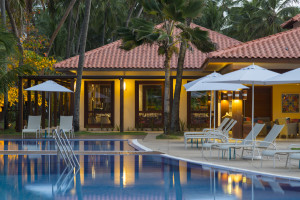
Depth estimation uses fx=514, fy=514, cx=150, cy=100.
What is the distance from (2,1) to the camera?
26.9 metres

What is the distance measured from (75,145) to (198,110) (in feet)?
32.1

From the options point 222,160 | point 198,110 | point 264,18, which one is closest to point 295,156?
point 222,160

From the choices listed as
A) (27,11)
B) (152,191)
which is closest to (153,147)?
(152,191)

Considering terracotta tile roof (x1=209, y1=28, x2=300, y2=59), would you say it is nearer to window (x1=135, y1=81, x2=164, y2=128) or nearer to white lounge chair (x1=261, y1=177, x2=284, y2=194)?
window (x1=135, y1=81, x2=164, y2=128)

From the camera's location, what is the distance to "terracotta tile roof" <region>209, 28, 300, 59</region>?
20750 mm

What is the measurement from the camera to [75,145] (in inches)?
782

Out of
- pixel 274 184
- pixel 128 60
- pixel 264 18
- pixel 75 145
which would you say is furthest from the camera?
pixel 264 18

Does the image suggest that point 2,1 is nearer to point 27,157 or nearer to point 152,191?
point 27,157

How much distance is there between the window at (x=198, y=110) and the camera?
27797 millimetres

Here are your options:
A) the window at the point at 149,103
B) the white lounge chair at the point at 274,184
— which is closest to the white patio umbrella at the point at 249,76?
the white lounge chair at the point at 274,184

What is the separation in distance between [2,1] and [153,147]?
13.6 meters

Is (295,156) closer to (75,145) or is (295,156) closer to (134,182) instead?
(134,182)

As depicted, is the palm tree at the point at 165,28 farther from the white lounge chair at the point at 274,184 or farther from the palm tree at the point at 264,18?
the palm tree at the point at 264,18

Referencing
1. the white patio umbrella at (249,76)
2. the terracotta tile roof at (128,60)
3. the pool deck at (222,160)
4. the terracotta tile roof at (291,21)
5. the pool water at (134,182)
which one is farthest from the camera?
the terracotta tile roof at (128,60)
